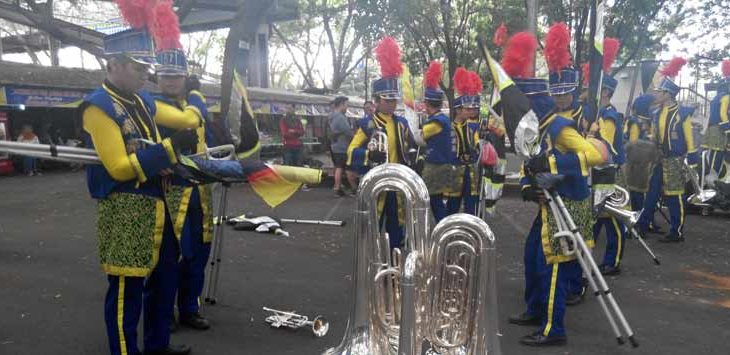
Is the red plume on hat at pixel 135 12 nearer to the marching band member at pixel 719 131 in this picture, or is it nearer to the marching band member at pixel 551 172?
the marching band member at pixel 551 172

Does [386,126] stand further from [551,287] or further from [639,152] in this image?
[639,152]

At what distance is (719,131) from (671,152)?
7.54 ft

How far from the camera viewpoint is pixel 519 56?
13.3ft

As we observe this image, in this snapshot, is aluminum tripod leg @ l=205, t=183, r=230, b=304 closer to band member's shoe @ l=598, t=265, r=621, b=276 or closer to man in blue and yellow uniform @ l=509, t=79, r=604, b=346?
man in blue and yellow uniform @ l=509, t=79, r=604, b=346

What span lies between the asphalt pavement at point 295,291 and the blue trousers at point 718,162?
83cm

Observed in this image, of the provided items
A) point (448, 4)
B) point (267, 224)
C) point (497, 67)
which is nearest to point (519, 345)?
point (497, 67)

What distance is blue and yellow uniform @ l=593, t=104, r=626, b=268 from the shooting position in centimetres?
589

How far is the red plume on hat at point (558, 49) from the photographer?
4.19m

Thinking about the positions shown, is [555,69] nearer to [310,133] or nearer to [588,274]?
[588,274]

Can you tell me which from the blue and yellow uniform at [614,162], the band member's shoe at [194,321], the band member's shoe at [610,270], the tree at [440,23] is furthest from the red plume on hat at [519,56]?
the tree at [440,23]

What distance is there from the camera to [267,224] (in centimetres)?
800

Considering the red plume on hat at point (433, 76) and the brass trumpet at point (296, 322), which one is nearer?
the brass trumpet at point (296, 322)

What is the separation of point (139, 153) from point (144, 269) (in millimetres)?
695

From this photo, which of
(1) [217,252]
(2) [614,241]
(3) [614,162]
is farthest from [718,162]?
(1) [217,252]
